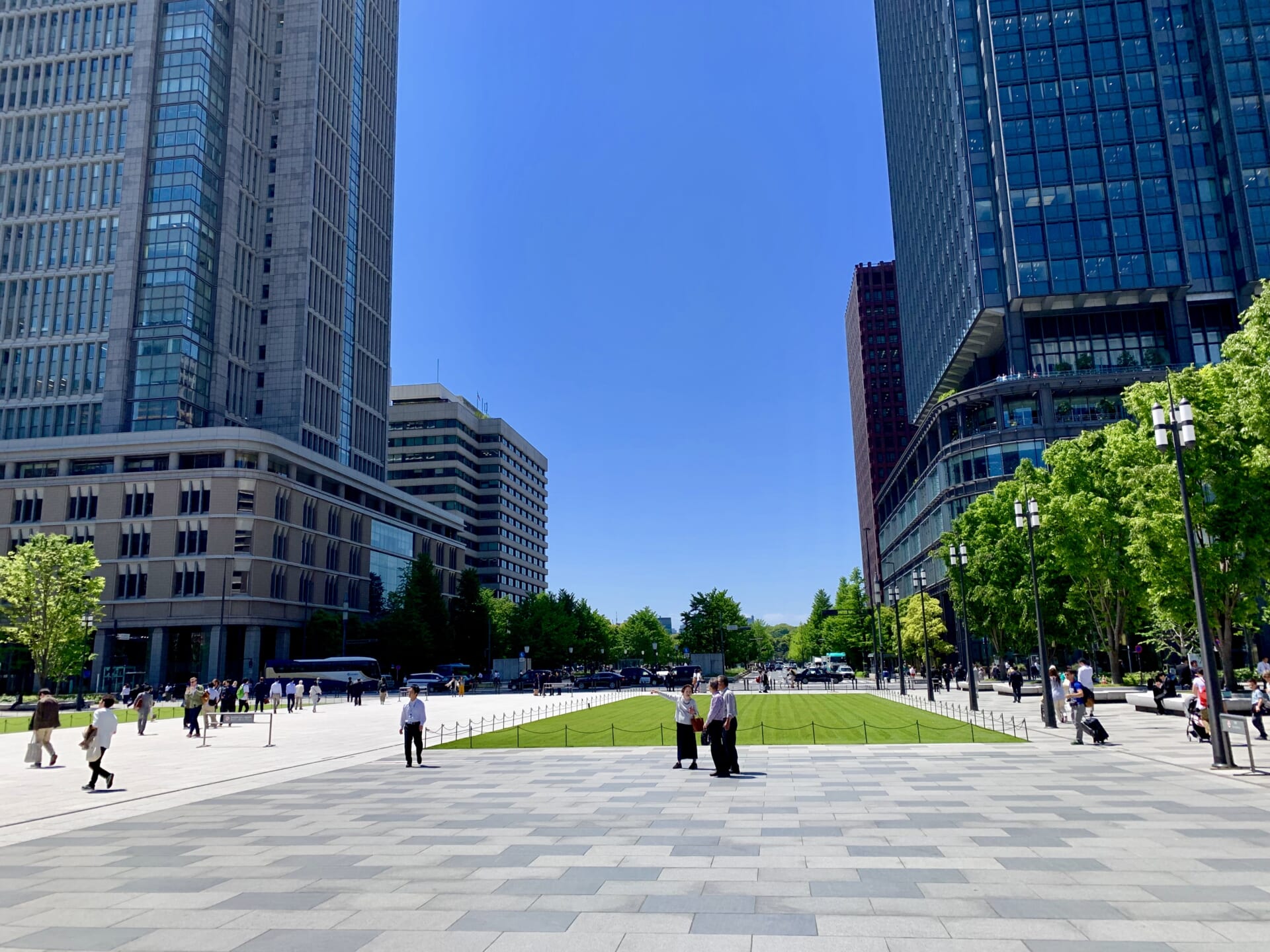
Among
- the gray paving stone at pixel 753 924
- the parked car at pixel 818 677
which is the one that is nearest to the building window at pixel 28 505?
the parked car at pixel 818 677

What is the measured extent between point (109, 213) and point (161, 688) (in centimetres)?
5345

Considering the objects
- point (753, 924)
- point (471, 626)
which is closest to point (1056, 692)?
point (753, 924)

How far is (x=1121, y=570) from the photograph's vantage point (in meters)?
46.3

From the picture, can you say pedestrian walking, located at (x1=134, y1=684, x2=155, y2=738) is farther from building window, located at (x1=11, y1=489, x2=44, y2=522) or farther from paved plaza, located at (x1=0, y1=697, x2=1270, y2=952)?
building window, located at (x1=11, y1=489, x2=44, y2=522)

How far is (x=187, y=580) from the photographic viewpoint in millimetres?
87375

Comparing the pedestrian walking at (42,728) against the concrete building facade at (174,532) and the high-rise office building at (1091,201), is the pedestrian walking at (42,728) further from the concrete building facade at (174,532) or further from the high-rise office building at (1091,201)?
the high-rise office building at (1091,201)

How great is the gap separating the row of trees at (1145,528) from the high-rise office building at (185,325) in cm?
6828

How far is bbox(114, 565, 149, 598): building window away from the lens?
87.7 metres

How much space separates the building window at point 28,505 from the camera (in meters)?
88.9

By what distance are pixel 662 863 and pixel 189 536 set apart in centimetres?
8868

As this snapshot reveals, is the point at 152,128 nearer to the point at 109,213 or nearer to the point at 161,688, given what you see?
the point at 109,213

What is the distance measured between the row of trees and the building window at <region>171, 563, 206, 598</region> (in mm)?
70687

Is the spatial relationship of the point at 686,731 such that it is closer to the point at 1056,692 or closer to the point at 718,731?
the point at 718,731

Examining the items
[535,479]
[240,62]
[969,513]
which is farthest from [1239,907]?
[535,479]
